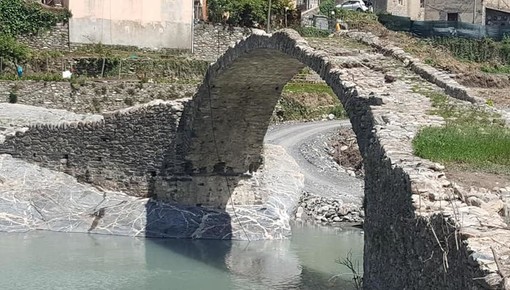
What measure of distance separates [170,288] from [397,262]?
599cm

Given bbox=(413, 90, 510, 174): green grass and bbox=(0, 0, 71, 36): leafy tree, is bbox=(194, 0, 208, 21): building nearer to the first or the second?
bbox=(0, 0, 71, 36): leafy tree

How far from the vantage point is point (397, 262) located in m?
7.95

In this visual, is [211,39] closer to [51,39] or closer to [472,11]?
[51,39]

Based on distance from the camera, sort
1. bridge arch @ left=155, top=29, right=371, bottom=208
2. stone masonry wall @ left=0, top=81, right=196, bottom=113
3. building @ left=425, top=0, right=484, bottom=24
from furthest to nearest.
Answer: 1. building @ left=425, top=0, right=484, bottom=24
2. stone masonry wall @ left=0, top=81, right=196, bottom=113
3. bridge arch @ left=155, top=29, right=371, bottom=208

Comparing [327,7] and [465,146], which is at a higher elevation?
[327,7]

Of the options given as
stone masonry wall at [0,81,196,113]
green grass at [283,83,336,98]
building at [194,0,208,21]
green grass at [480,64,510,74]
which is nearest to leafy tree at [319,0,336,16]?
building at [194,0,208,21]

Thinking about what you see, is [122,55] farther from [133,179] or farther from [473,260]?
[473,260]

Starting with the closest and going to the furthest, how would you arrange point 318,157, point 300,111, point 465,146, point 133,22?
1. point 465,146
2. point 318,157
3. point 300,111
4. point 133,22

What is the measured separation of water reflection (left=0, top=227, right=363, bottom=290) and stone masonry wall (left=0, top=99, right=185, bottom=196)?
1.68 meters

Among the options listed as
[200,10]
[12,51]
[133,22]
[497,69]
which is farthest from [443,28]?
[12,51]

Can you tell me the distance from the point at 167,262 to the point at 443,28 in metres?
24.9

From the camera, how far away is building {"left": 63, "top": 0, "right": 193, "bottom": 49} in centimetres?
3005

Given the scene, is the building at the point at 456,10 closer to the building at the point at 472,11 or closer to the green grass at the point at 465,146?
the building at the point at 472,11

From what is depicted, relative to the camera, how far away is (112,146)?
58.1 ft
